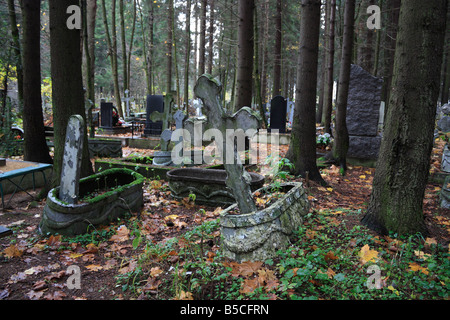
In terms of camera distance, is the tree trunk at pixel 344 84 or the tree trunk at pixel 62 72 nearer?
the tree trunk at pixel 62 72

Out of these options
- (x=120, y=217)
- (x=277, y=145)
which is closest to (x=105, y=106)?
(x=277, y=145)

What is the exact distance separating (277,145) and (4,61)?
9.97m

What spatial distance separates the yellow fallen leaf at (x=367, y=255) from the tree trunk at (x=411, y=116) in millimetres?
620

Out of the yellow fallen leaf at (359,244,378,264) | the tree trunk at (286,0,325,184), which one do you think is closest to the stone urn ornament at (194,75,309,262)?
the yellow fallen leaf at (359,244,378,264)

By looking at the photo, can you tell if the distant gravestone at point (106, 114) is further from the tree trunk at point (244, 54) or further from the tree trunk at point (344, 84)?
the tree trunk at point (344, 84)

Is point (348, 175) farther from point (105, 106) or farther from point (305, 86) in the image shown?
point (105, 106)

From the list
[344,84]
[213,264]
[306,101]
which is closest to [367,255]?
[213,264]

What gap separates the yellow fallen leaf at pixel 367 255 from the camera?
3.12 meters

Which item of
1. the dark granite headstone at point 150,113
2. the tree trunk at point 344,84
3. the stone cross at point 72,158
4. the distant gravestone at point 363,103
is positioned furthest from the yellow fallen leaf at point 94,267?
the dark granite headstone at point 150,113

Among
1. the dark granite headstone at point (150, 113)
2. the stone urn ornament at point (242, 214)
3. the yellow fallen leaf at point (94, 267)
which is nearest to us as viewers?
the stone urn ornament at point (242, 214)

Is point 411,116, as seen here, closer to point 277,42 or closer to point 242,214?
point 242,214

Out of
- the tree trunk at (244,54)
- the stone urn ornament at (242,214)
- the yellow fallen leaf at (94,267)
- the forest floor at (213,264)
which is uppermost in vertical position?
the tree trunk at (244,54)

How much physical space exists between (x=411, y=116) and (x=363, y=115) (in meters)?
6.38

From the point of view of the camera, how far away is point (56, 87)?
5875 mm
